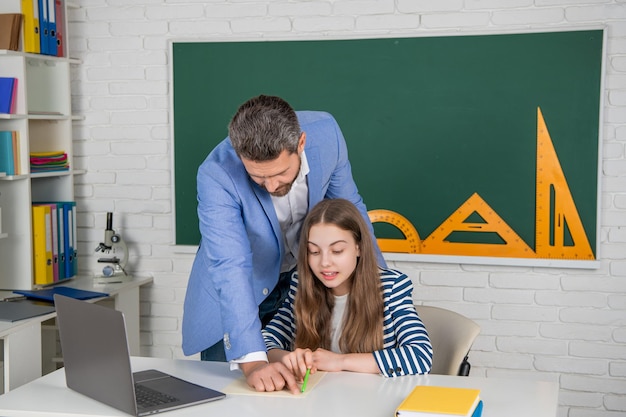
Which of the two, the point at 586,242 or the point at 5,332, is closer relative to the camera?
the point at 5,332

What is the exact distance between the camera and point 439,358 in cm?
243

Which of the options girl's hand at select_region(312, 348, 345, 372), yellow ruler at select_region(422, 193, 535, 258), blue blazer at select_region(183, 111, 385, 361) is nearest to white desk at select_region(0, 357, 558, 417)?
girl's hand at select_region(312, 348, 345, 372)

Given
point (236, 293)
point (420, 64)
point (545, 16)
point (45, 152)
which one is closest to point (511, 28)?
point (545, 16)

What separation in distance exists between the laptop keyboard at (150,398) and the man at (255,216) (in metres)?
0.20

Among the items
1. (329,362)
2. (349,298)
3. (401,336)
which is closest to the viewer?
(329,362)

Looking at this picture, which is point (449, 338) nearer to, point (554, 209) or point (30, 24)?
point (554, 209)

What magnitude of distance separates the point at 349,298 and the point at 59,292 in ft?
4.93

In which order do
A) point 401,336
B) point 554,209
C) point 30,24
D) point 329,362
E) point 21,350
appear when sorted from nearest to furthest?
point 329,362
point 401,336
point 21,350
point 554,209
point 30,24

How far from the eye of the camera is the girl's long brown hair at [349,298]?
7.46 feet

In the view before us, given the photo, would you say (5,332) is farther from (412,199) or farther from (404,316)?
(412,199)

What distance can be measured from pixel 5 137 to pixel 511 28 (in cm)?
202

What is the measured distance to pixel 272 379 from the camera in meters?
1.96

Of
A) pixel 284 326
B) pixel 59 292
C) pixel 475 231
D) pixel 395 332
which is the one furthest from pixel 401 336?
pixel 59 292

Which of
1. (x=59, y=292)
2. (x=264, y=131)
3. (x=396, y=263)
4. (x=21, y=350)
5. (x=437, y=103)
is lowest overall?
(x=21, y=350)
